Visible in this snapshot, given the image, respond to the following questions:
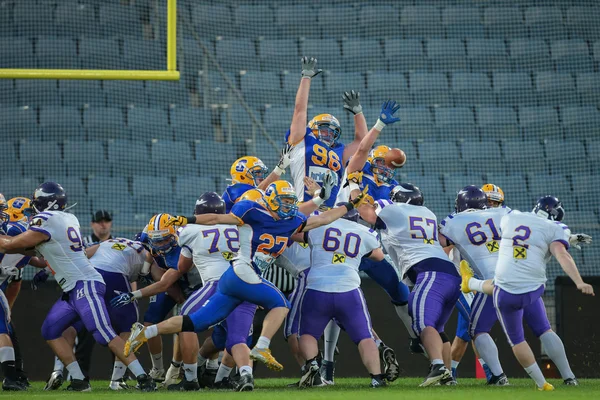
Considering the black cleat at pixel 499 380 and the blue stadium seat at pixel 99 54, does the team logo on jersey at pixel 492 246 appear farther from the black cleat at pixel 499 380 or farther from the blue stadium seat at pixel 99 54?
the blue stadium seat at pixel 99 54

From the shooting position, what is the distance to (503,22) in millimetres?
17094

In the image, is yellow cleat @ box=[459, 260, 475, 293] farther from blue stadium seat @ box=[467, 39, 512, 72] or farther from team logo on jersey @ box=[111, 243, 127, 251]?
blue stadium seat @ box=[467, 39, 512, 72]

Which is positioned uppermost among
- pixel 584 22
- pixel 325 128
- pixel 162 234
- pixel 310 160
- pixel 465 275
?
pixel 584 22

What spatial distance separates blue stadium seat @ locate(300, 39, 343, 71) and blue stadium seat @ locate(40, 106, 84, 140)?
3.99m

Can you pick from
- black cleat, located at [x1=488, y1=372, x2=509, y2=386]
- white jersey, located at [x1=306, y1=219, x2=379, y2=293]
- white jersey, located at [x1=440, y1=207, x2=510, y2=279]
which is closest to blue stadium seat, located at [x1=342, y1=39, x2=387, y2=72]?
white jersey, located at [x1=440, y1=207, x2=510, y2=279]

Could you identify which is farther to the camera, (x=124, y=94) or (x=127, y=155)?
(x=124, y=94)

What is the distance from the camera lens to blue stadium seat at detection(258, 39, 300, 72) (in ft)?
53.4

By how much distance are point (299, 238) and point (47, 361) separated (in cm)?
371

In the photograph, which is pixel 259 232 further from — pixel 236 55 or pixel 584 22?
pixel 584 22

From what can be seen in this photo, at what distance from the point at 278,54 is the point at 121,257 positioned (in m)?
8.64

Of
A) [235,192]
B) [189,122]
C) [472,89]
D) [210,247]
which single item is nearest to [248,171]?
[235,192]

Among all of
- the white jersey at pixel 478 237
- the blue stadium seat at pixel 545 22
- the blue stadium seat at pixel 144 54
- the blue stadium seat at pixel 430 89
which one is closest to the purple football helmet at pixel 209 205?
the white jersey at pixel 478 237

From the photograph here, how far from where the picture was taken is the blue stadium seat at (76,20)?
15719mm

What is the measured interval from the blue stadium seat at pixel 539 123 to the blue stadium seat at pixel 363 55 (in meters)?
2.57
